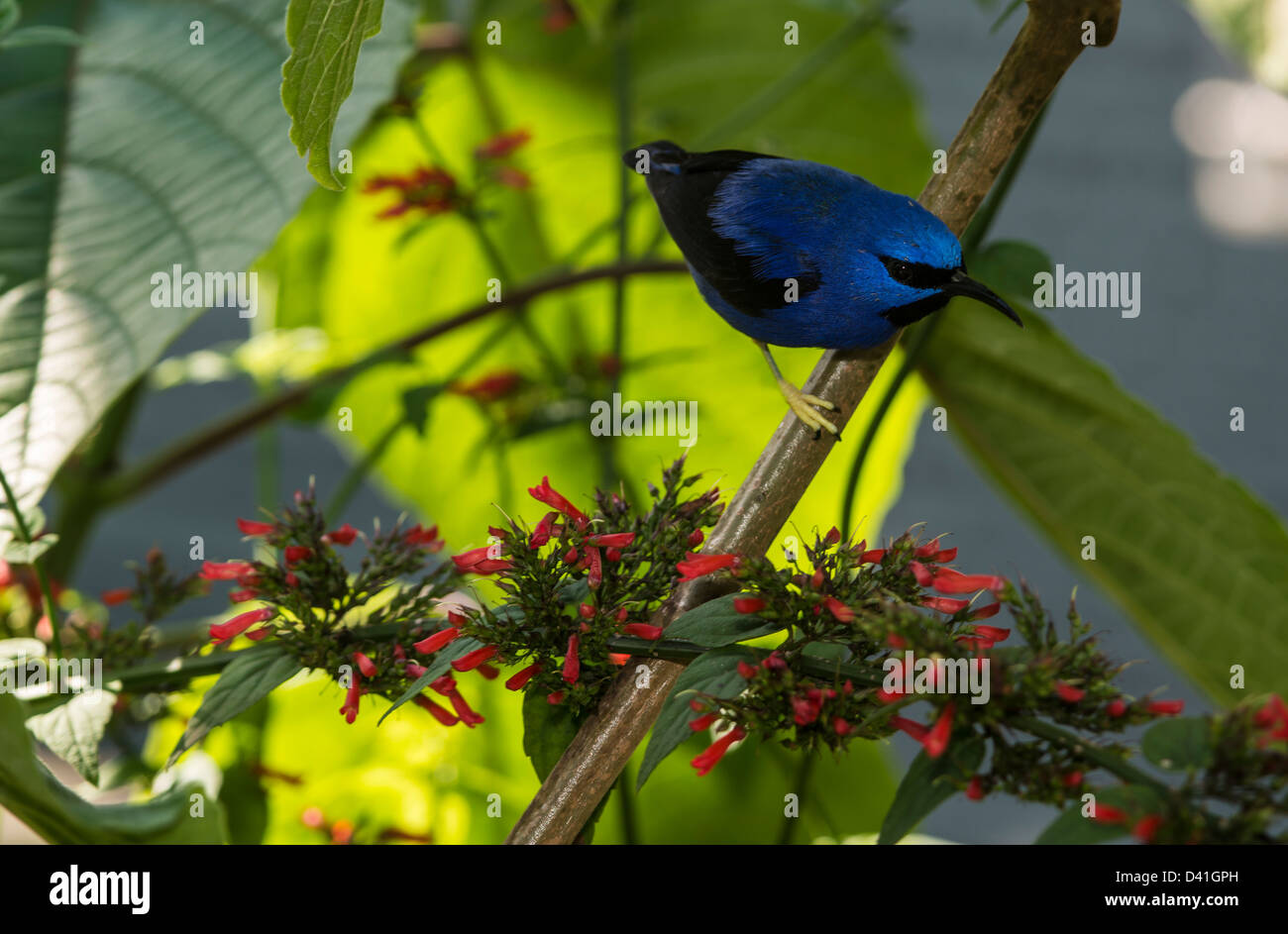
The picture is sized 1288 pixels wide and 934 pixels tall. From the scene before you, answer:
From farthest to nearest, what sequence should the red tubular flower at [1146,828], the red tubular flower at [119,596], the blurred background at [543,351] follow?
1. the blurred background at [543,351]
2. the red tubular flower at [119,596]
3. the red tubular flower at [1146,828]

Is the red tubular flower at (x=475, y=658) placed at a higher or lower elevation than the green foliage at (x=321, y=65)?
lower

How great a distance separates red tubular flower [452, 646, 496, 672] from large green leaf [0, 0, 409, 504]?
162 mm

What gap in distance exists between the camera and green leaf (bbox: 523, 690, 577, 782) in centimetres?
28

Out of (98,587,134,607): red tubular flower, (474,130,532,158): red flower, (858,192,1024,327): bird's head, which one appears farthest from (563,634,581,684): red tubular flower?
(474,130,532,158): red flower

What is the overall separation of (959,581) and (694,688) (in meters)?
0.07

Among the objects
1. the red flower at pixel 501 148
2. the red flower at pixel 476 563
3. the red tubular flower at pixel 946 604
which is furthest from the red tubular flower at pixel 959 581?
the red flower at pixel 501 148

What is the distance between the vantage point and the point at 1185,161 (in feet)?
8.01

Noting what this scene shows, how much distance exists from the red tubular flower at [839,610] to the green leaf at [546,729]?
7 cm

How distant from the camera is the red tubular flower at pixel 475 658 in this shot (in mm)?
277

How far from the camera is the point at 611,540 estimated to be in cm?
28

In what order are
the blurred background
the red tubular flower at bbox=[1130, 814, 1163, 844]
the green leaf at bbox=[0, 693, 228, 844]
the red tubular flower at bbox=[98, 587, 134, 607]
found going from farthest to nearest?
the blurred background < the red tubular flower at bbox=[98, 587, 134, 607] < the green leaf at bbox=[0, 693, 228, 844] < the red tubular flower at bbox=[1130, 814, 1163, 844]

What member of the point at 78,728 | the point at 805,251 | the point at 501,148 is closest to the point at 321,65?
the point at 805,251

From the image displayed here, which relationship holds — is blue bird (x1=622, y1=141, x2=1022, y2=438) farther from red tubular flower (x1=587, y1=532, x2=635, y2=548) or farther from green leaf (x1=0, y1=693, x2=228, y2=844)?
green leaf (x1=0, y1=693, x2=228, y2=844)

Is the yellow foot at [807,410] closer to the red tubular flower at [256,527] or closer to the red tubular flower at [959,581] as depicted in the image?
the red tubular flower at [959,581]
